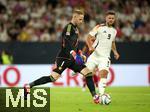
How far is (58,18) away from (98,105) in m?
10.6

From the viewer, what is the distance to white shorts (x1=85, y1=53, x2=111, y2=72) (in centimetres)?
1497

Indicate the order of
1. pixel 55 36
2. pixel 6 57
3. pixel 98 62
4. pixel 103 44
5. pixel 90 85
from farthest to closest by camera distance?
1. pixel 55 36
2. pixel 6 57
3. pixel 98 62
4. pixel 103 44
5. pixel 90 85

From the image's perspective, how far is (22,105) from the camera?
1288cm

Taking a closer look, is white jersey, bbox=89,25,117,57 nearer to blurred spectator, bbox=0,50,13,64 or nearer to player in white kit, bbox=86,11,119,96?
player in white kit, bbox=86,11,119,96

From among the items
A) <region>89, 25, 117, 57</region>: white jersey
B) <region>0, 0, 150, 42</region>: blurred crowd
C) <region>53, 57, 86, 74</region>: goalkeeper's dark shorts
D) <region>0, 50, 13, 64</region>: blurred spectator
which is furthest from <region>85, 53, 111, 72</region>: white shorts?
<region>0, 0, 150, 42</region>: blurred crowd

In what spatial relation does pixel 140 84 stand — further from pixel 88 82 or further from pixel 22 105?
pixel 22 105

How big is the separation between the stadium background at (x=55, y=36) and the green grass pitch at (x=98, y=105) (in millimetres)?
4255

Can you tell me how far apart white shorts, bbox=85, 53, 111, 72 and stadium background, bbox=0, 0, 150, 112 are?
23.4 feet

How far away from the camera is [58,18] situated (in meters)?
24.4

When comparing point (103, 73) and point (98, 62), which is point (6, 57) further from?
point (103, 73)

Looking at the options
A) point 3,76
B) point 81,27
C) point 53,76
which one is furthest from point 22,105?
point 81,27

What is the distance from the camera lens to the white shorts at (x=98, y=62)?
15.0 meters

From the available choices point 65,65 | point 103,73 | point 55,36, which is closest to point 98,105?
point 103,73

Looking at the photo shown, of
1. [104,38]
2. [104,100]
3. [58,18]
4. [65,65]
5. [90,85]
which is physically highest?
[58,18]
